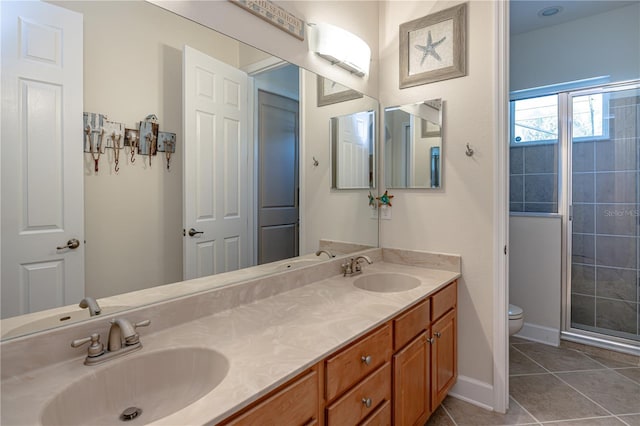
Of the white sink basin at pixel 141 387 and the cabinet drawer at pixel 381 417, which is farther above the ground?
the white sink basin at pixel 141 387

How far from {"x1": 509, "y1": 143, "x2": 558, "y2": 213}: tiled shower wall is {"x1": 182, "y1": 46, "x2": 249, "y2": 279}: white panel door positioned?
110 inches

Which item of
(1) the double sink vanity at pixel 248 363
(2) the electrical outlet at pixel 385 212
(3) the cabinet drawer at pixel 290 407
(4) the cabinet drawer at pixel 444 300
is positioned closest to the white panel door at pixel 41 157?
(1) the double sink vanity at pixel 248 363

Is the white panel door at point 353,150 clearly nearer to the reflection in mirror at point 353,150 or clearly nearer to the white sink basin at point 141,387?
the reflection in mirror at point 353,150

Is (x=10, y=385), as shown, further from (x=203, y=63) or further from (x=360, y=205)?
(x=360, y=205)

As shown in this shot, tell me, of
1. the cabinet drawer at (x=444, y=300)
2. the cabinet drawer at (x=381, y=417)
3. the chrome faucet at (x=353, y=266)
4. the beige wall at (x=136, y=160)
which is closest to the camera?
the beige wall at (x=136, y=160)

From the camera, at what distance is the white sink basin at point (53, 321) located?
879 mm

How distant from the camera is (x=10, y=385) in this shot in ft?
2.62

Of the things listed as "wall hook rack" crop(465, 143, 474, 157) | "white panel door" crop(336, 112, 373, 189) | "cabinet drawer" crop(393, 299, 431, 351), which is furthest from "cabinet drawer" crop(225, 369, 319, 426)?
"wall hook rack" crop(465, 143, 474, 157)

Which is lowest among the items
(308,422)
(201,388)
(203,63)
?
(308,422)

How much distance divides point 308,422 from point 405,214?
1551 mm

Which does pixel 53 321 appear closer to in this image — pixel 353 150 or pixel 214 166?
pixel 214 166

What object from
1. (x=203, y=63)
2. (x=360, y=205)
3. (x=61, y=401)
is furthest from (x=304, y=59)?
(x=61, y=401)

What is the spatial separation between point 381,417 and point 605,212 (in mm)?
2690

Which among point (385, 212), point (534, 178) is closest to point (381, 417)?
point (385, 212)
